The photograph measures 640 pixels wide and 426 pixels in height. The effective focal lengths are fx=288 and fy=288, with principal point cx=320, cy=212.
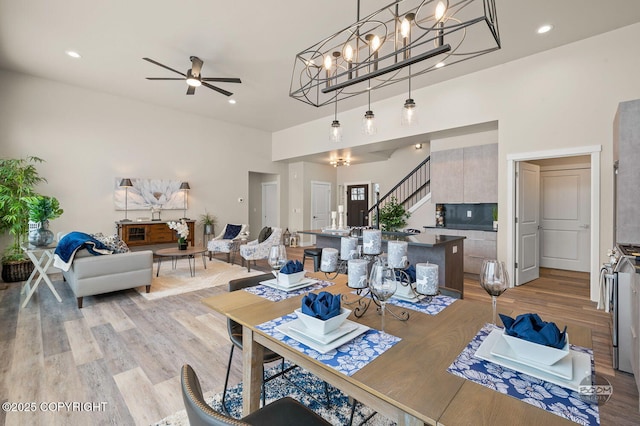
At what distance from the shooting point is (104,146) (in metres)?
5.79

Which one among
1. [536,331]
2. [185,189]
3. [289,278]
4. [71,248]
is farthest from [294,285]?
[185,189]

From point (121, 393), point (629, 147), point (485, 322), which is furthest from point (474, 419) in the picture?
point (629, 147)

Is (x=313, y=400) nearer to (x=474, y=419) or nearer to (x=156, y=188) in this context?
(x=474, y=419)

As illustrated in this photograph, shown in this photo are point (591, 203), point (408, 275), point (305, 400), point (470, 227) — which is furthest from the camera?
point (470, 227)

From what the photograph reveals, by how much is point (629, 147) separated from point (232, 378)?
3980mm

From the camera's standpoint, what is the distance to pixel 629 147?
2.66m

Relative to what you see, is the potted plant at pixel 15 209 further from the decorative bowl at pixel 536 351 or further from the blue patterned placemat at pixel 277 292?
the decorative bowl at pixel 536 351

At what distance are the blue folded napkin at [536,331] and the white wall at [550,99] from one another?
3.96 m

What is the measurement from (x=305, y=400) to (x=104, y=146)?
6.31 m

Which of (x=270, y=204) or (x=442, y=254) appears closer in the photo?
(x=442, y=254)

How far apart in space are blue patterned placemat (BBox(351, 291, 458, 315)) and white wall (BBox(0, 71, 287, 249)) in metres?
6.49

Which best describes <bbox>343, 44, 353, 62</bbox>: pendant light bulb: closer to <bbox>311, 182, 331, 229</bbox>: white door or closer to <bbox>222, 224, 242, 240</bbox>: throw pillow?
<bbox>222, 224, 242, 240</bbox>: throw pillow

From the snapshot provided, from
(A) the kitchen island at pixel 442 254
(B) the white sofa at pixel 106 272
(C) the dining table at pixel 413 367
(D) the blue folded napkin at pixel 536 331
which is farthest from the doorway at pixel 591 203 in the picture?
(B) the white sofa at pixel 106 272

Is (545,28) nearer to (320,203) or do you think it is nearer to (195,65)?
→ (195,65)
